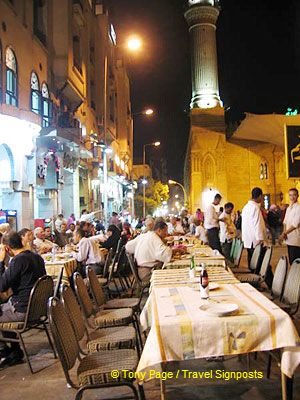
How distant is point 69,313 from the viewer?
4422 mm

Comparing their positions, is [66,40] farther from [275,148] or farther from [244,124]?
[275,148]

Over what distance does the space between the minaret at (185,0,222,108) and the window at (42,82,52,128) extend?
1427 inches

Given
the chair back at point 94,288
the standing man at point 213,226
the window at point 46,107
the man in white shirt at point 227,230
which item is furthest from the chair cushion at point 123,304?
the window at point 46,107

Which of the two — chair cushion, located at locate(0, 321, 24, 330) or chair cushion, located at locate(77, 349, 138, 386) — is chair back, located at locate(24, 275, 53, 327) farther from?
chair cushion, located at locate(77, 349, 138, 386)

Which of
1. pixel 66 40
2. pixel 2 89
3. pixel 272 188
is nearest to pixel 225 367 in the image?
pixel 2 89

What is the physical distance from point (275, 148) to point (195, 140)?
925 cm

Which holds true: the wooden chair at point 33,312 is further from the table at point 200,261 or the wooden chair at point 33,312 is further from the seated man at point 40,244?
the seated man at point 40,244

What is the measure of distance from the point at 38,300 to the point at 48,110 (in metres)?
16.9

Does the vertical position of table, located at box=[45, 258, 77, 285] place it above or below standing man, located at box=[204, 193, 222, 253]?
below

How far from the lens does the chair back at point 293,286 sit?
5457 mm

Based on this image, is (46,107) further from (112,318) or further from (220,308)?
(220,308)

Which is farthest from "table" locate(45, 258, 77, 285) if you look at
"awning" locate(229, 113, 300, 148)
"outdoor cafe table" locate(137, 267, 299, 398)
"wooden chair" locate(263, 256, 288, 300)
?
"awning" locate(229, 113, 300, 148)

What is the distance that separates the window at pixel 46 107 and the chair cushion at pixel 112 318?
16.1 metres

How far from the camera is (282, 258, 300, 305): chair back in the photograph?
5.46 meters
